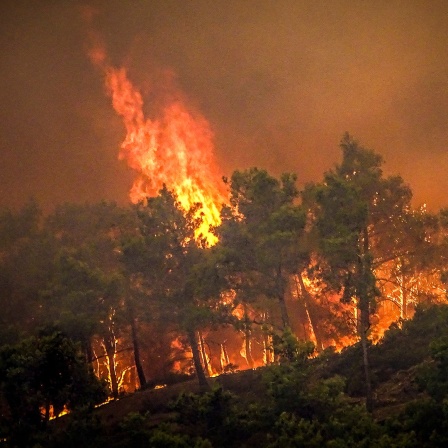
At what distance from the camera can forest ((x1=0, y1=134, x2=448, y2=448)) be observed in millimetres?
15352

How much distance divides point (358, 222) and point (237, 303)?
25.9ft

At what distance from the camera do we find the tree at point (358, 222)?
21.5 metres

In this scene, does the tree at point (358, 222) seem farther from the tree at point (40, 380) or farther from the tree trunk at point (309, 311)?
the tree at point (40, 380)

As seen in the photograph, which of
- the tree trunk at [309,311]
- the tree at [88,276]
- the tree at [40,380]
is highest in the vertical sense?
the tree at [88,276]

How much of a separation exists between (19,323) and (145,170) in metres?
29.0

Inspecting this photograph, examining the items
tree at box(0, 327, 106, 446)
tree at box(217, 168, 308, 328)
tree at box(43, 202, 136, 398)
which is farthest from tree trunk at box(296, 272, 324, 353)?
tree at box(0, 327, 106, 446)

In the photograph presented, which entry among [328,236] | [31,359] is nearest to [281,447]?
[31,359]

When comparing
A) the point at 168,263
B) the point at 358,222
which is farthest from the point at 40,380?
the point at 358,222

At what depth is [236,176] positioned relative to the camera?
26.8m

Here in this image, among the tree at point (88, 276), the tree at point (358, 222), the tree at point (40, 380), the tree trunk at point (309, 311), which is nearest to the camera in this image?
the tree at point (40, 380)

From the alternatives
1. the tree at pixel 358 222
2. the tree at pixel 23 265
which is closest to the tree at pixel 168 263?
the tree at pixel 358 222

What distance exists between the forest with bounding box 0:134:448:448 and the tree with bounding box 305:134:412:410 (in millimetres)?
77

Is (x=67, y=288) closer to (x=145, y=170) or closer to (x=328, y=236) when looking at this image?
(x=328, y=236)

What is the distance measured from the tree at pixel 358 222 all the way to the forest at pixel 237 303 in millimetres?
77
